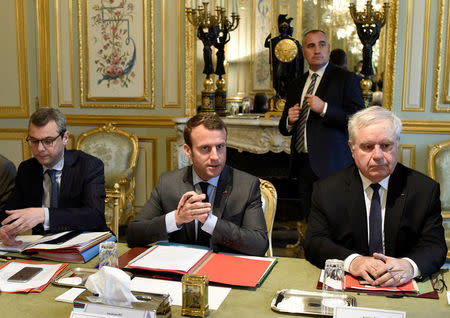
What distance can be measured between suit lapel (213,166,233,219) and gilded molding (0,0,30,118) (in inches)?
142

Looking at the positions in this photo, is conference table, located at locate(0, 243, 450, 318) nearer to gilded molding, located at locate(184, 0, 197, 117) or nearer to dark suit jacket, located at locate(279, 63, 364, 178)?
dark suit jacket, located at locate(279, 63, 364, 178)

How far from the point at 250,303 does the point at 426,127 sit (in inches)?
123

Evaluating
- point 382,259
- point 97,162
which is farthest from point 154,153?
point 382,259

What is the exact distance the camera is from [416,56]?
4055 millimetres

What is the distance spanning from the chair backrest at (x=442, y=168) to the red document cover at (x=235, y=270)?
2.26 metres

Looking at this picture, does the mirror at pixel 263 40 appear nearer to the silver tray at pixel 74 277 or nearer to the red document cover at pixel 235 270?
the red document cover at pixel 235 270

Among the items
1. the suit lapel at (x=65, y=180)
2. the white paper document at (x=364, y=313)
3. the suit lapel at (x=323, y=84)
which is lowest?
the white paper document at (x=364, y=313)

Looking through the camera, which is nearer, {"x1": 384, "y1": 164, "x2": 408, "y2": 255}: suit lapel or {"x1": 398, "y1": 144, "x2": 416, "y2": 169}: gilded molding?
{"x1": 384, "y1": 164, "x2": 408, "y2": 255}: suit lapel

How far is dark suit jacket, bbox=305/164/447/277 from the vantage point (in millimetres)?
1813

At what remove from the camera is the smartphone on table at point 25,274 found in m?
1.61

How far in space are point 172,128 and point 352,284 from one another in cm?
336

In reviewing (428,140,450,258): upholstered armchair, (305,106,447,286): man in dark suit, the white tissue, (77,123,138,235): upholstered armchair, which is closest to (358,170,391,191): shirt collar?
(305,106,447,286): man in dark suit

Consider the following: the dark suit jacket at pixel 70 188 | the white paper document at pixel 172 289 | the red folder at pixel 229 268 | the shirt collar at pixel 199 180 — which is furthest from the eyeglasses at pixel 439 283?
the dark suit jacket at pixel 70 188

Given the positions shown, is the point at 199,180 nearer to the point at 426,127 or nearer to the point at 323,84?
the point at 323,84
